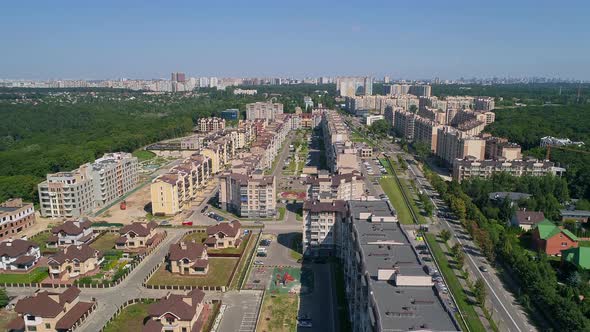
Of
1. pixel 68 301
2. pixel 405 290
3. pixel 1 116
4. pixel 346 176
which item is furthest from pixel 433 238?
pixel 1 116

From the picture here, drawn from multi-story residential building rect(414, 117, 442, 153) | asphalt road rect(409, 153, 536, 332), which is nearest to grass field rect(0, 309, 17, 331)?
asphalt road rect(409, 153, 536, 332)

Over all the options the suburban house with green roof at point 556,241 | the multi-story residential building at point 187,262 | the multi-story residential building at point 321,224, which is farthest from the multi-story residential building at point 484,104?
the multi-story residential building at point 187,262

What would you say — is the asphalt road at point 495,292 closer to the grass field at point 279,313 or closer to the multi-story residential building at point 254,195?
the grass field at point 279,313

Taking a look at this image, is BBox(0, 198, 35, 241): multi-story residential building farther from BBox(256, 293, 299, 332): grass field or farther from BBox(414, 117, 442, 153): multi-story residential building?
BBox(414, 117, 442, 153): multi-story residential building

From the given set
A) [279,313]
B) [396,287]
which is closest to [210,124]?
[279,313]

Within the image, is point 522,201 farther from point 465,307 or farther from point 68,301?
point 68,301

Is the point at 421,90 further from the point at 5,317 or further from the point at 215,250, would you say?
the point at 5,317
